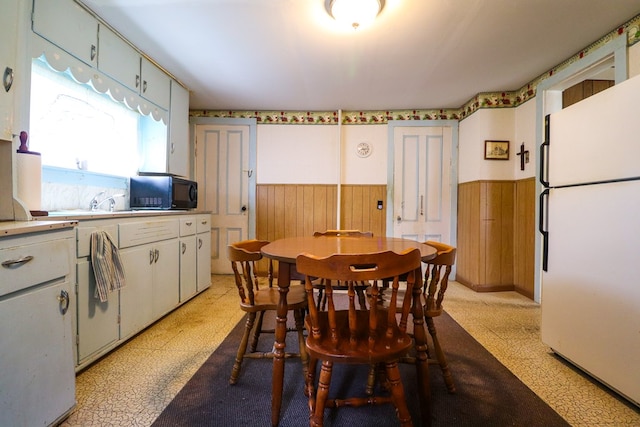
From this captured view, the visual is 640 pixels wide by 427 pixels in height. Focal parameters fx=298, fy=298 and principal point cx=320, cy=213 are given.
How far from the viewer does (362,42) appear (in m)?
2.44

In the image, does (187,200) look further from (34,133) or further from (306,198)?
(306,198)

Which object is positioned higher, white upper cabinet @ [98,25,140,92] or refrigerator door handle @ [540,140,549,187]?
white upper cabinet @ [98,25,140,92]

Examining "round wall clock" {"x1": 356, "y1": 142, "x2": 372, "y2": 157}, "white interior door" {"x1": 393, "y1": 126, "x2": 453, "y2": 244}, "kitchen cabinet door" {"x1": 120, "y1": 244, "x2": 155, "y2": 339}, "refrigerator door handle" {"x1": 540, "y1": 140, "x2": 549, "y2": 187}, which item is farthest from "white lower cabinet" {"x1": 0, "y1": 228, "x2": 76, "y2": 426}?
"white interior door" {"x1": 393, "y1": 126, "x2": 453, "y2": 244}

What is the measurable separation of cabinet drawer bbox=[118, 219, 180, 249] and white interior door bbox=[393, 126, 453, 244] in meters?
2.85

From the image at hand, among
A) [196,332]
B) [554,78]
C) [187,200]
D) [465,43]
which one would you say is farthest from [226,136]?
[554,78]

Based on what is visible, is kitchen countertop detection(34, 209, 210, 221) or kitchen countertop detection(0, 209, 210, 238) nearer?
kitchen countertop detection(0, 209, 210, 238)

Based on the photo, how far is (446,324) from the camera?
2.56 metres

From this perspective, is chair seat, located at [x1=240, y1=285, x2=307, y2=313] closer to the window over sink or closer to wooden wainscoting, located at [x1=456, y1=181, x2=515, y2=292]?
the window over sink

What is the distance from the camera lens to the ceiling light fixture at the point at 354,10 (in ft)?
6.22

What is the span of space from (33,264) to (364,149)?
146 inches

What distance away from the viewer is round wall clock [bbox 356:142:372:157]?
4.25 metres

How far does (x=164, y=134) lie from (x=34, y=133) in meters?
1.16

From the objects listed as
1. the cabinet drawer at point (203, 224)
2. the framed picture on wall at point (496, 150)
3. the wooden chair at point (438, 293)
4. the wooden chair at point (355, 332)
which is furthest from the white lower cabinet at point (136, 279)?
the framed picture on wall at point (496, 150)

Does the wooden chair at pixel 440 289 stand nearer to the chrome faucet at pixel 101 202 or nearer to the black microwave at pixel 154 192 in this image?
the black microwave at pixel 154 192
